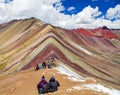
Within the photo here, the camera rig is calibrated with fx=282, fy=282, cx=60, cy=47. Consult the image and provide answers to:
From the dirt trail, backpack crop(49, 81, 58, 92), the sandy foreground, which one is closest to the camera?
the dirt trail

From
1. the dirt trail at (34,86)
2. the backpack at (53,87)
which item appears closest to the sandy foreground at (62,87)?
the dirt trail at (34,86)

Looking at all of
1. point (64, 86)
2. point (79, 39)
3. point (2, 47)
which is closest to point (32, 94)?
point (64, 86)

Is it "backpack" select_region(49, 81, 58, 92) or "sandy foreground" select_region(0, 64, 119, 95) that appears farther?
"backpack" select_region(49, 81, 58, 92)

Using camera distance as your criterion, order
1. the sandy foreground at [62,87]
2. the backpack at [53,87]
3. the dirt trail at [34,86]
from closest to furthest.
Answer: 1. the dirt trail at [34,86]
2. the sandy foreground at [62,87]
3. the backpack at [53,87]

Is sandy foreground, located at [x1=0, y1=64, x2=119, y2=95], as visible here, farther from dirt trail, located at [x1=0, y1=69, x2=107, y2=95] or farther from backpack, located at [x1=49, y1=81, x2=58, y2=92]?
backpack, located at [x1=49, y1=81, x2=58, y2=92]

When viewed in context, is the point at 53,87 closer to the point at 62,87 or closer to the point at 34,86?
the point at 62,87

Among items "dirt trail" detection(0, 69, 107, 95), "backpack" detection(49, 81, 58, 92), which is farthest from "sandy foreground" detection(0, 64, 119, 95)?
"backpack" detection(49, 81, 58, 92)

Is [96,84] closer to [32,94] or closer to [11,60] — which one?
[32,94]

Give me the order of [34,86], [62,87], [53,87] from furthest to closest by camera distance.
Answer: [34,86] → [62,87] → [53,87]

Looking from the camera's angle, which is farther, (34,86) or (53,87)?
(34,86)

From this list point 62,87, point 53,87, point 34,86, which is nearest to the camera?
point 53,87

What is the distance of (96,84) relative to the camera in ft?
132

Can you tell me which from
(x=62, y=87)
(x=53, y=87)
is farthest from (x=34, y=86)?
(x=53, y=87)

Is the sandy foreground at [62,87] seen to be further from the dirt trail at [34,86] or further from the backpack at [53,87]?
the backpack at [53,87]
